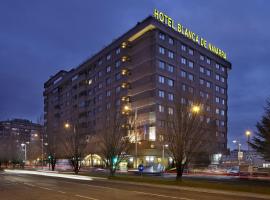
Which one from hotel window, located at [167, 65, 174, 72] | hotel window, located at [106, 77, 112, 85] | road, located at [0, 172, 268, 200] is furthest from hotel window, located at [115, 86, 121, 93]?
road, located at [0, 172, 268, 200]

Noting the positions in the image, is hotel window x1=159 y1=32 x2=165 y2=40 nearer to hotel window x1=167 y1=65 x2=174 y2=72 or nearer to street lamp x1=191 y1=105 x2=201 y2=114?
hotel window x1=167 y1=65 x2=174 y2=72

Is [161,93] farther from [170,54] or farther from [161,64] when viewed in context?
[170,54]

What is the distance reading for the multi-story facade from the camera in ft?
300

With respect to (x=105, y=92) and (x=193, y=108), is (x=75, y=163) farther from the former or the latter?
(x=105, y=92)

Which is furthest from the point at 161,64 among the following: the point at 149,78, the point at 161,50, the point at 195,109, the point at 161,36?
the point at 195,109

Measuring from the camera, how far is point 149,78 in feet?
306

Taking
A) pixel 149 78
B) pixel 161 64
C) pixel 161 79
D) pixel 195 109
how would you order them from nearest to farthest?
pixel 195 109, pixel 149 78, pixel 161 79, pixel 161 64

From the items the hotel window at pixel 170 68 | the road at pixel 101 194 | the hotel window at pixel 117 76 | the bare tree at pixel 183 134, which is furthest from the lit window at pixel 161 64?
the road at pixel 101 194

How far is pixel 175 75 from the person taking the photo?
97812mm

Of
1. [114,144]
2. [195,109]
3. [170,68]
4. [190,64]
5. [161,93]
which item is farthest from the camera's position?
[190,64]

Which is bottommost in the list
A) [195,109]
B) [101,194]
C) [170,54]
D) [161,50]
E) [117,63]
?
[101,194]

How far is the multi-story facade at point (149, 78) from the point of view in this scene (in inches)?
3600

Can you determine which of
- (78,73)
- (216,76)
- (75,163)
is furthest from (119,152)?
(78,73)

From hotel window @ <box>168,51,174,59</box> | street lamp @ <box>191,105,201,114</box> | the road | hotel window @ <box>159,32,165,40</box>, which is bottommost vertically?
the road
